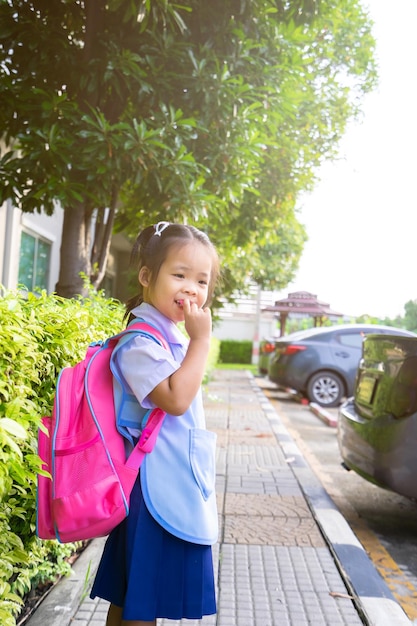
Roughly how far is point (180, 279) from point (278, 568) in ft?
7.17

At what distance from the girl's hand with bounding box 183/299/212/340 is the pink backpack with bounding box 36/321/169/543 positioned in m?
0.11

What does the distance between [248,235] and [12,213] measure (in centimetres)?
345

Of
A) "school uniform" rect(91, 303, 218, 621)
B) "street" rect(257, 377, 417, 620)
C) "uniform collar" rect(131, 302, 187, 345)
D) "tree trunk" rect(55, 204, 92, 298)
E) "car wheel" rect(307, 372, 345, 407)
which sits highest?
"tree trunk" rect(55, 204, 92, 298)

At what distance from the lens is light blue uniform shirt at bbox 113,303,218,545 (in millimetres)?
1836

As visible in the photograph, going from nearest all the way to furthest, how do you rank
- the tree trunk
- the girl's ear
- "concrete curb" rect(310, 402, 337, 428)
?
the girl's ear, the tree trunk, "concrete curb" rect(310, 402, 337, 428)

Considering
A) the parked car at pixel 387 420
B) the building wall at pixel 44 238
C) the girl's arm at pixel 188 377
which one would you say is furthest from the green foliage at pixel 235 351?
the girl's arm at pixel 188 377

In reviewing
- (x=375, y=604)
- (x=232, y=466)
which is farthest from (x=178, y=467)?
(x=232, y=466)

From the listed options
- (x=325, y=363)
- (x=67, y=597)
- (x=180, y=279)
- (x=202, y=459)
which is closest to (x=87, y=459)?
(x=202, y=459)

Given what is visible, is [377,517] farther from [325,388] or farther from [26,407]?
[325,388]

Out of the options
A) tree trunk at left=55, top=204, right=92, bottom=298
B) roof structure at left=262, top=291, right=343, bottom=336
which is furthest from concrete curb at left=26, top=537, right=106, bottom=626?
roof structure at left=262, top=291, right=343, bottom=336

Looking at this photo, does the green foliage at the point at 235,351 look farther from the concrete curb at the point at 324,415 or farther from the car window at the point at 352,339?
the concrete curb at the point at 324,415

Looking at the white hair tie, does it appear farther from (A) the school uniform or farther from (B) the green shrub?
(B) the green shrub

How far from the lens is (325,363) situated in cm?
1209

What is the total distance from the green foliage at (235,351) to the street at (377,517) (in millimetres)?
25554
